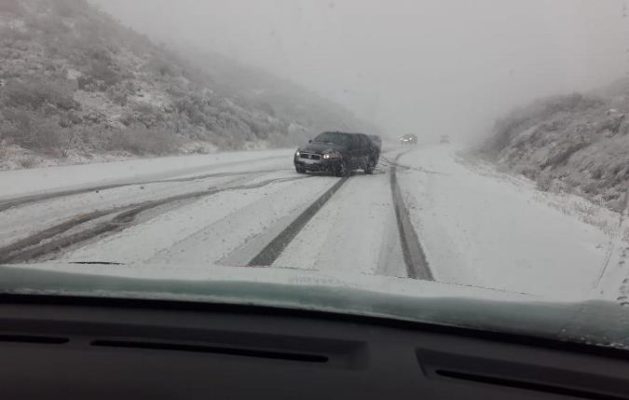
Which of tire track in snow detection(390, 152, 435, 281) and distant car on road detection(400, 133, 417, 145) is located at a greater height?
tire track in snow detection(390, 152, 435, 281)

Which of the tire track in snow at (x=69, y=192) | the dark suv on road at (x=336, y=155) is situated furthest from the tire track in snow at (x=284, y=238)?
the dark suv on road at (x=336, y=155)

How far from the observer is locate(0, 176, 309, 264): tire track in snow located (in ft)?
25.9

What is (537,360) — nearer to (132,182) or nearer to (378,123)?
(132,182)

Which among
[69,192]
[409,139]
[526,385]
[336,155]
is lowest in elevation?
[409,139]

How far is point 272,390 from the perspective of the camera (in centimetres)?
239

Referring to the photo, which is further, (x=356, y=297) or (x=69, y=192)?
(x=69, y=192)

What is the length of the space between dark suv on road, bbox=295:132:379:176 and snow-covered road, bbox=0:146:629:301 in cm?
251

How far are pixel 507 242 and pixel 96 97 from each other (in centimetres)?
2238

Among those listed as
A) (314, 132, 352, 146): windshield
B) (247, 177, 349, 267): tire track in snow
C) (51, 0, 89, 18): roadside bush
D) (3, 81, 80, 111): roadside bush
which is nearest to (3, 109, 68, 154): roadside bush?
(3, 81, 80, 111): roadside bush

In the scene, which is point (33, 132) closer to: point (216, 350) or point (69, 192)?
point (69, 192)

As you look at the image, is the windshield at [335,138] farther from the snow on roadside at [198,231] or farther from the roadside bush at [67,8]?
the roadside bush at [67,8]

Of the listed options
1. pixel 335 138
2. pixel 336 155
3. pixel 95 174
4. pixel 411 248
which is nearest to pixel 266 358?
pixel 411 248

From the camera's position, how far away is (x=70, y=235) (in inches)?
357

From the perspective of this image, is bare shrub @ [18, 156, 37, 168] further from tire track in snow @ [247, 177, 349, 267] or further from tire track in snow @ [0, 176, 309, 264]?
tire track in snow @ [247, 177, 349, 267]
